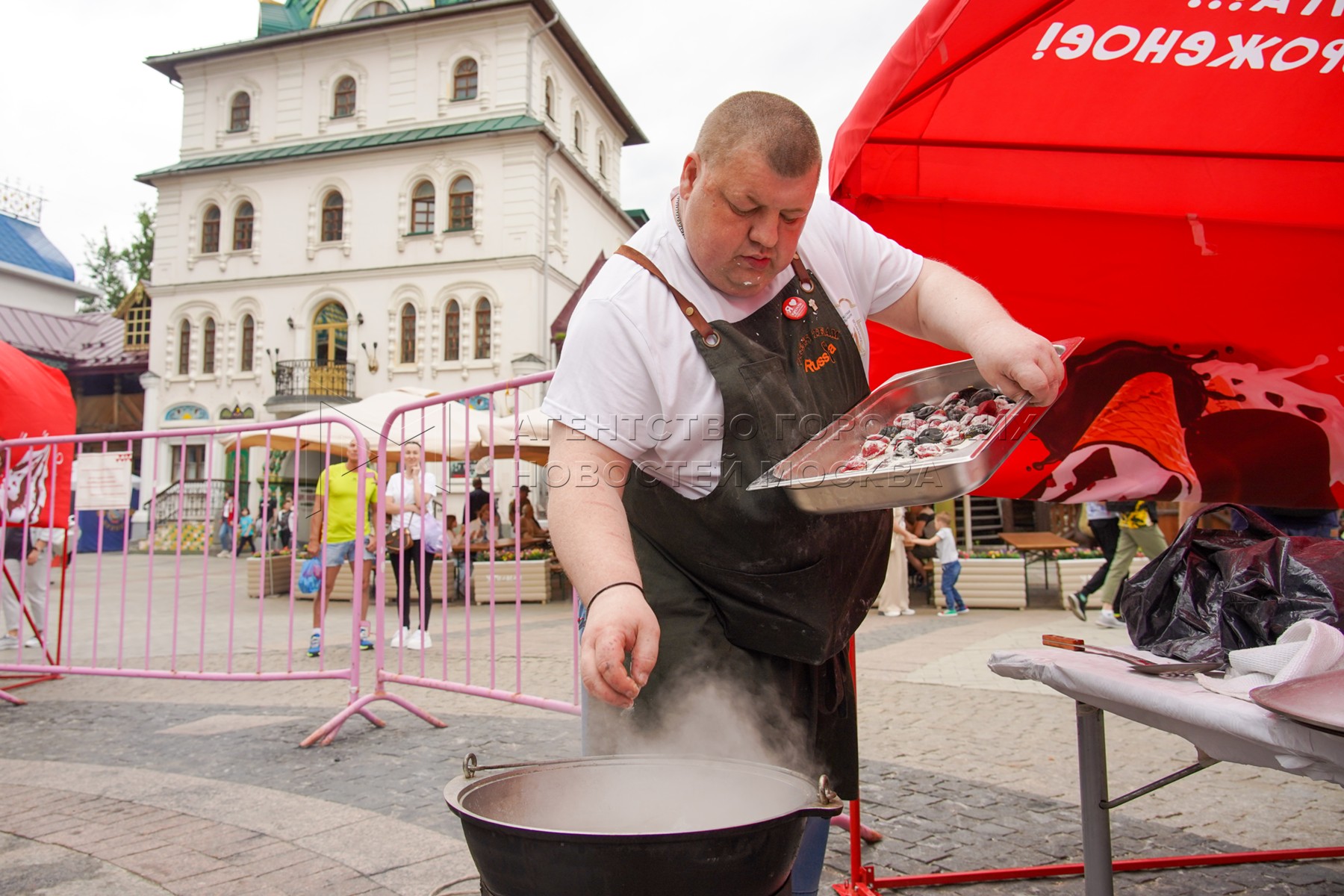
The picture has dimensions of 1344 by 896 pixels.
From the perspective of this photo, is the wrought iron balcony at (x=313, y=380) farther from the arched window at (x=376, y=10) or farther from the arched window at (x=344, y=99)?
the arched window at (x=376, y=10)

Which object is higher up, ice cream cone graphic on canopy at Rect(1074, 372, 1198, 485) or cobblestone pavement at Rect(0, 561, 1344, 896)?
ice cream cone graphic on canopy at Rect(1074, 372, 1198, 485)

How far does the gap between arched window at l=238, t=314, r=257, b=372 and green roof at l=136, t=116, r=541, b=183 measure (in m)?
4.51

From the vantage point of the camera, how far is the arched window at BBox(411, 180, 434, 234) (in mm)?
23906

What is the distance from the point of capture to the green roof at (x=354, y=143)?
23031mm

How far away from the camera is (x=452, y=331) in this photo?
23.3 meters

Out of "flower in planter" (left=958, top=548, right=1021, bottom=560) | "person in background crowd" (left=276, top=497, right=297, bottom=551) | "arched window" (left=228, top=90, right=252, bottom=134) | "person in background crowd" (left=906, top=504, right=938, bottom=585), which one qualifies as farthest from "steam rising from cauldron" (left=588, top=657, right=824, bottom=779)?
"arched window" (left=228, top=90, right=252, bottom=134)

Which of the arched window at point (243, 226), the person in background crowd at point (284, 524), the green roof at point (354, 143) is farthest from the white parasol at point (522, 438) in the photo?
the arched window at point (243, 226)

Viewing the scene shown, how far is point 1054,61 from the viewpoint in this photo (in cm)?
236

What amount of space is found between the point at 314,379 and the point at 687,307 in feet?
78.7

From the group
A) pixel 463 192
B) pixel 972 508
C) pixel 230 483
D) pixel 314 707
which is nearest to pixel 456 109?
pixel 463 192

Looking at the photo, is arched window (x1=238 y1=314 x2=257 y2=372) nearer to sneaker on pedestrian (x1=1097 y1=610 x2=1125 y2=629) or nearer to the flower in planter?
the flower in planter

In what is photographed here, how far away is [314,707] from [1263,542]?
4.61 meters

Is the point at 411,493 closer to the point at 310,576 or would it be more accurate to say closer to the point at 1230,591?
the point at 310,576

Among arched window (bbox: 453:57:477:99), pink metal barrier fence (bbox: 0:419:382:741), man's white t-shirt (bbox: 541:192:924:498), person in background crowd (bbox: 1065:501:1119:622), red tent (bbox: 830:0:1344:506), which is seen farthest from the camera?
arched window (bbox: 453:57:477:99)
